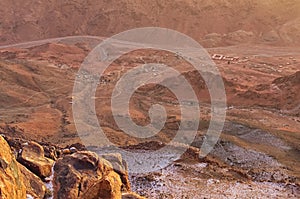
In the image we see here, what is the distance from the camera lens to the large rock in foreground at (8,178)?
664 cm

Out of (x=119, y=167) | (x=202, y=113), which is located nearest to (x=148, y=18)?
(x=202, y=113)

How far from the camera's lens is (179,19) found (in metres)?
68.4

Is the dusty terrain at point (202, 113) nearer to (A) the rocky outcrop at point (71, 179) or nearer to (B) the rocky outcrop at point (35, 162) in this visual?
(B) the rocky outcrop at point (35, 162)

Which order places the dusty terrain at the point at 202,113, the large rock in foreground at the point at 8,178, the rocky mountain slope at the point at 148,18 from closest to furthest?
the large rock in foreground at the point at 8,178 < the dusty terrain at the point at 202,113 < the rocky mountain slope at the point at 148,18

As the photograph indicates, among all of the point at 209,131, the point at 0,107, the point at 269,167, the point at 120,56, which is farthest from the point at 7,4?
the point at 269,167

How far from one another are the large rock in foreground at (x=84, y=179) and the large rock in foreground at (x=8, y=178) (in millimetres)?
1448

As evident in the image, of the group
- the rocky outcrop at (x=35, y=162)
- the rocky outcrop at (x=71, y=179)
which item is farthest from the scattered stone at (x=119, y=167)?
the rocky outcrop at (x=35, y=162)

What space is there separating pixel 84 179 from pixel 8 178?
2.37 meters

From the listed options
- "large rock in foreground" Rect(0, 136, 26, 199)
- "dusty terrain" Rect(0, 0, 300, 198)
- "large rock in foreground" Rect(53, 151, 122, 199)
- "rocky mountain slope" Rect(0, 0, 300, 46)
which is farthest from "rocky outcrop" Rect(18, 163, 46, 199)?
"rocky mountain slope" Rect(0, 0, 300, 46)

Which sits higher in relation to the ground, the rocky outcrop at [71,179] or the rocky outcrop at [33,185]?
the rocky outcrop at [71,179]

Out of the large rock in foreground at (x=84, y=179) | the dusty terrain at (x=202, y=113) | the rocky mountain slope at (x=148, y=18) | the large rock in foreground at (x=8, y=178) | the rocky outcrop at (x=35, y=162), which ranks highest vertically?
the rocky mountain slope at (x=148, y=18)

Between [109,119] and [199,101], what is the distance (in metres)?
8.87

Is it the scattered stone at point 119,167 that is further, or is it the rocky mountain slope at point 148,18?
the rocky mountain slope at point 148,18

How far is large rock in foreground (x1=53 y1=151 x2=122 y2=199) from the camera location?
878 cm
